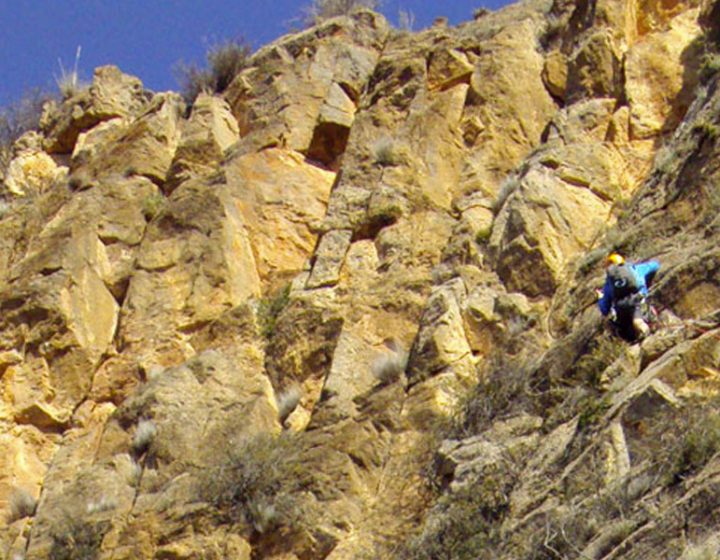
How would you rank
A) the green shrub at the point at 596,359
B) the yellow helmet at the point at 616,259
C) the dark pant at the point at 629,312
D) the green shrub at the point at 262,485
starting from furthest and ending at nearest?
the green shrub at the point at 262,485, the yellow helmet at the point at 616,259, the green shrub at the point at 596,359, the dark pant at the point at 629,312

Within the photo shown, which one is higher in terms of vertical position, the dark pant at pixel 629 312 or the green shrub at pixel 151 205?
the green shrub at pixel 151 205

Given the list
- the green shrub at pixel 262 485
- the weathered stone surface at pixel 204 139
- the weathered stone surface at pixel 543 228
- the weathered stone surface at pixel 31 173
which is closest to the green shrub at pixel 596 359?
the weathered stone surface at pixel 543 228

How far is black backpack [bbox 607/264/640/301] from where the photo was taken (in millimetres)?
13555

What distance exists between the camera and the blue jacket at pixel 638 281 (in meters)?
13.8

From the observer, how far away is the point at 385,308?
17156 mm

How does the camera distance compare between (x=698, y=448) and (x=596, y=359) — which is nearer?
(x=698, y=448)

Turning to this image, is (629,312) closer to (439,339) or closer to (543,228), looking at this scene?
(439,339)

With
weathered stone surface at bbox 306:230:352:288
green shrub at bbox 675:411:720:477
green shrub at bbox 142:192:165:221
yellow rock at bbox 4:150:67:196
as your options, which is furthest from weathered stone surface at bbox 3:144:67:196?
green shrub at bbox 675:411:720:477

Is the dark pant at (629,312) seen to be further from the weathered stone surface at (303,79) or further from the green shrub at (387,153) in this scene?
the weathered stone surface at (303,79)

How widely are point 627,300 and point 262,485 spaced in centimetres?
430

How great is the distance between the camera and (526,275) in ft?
53.9

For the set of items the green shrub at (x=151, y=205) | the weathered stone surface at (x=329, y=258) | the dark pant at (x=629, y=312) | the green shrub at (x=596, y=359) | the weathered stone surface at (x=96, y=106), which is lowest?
the green shrub at (x=596, y=359)

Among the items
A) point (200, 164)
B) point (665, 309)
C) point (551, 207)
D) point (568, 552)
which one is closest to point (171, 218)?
point (200, 164)

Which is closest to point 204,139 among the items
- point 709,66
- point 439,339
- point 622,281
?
point 439,339
